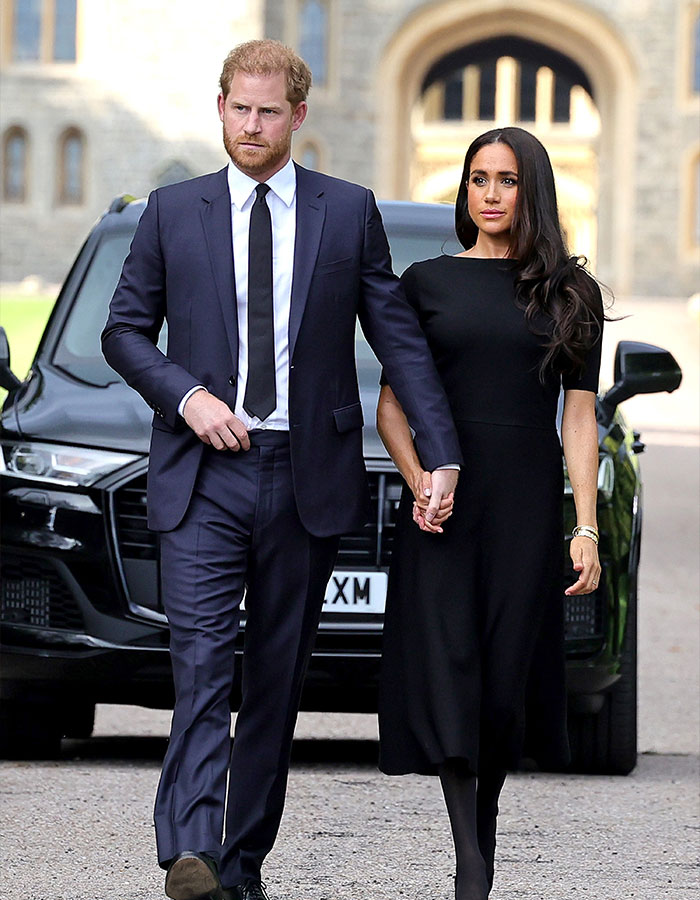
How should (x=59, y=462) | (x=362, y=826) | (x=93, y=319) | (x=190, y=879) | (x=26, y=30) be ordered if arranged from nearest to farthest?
(x=190, y=879)
(x=362, y=826)
(x=59, y=462)
(x=93, y=319)
(x=26, y=30)

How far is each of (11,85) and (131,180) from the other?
12.8 feet

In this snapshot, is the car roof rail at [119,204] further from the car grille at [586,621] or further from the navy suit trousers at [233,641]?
the navy suit trousers at [233,641]

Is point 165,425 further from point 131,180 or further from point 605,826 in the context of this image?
point 131,180

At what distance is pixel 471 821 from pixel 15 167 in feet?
145

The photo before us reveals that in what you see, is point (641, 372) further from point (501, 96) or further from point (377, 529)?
point (501, 96)

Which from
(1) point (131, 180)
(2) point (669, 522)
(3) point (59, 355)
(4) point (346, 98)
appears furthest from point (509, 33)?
(3) point (59, 355)

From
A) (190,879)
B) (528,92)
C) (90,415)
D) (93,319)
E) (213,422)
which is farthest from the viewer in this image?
(528,92)

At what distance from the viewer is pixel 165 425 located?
414 centimetres

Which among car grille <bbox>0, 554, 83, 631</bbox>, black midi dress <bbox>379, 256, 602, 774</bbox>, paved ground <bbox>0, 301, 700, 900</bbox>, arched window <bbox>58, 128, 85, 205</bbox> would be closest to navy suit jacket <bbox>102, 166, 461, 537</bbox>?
black midi dress <bbox>379, 256, 602, 774</bbox>

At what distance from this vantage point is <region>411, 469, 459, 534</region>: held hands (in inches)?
159

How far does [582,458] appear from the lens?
427 centimetres

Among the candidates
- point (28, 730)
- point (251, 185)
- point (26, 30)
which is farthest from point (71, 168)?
point (251, 185)

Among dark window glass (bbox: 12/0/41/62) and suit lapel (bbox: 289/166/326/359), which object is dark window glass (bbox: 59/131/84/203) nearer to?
dark window glass (bbox: 12/0/41/62)

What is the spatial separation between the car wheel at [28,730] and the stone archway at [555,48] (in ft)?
127
